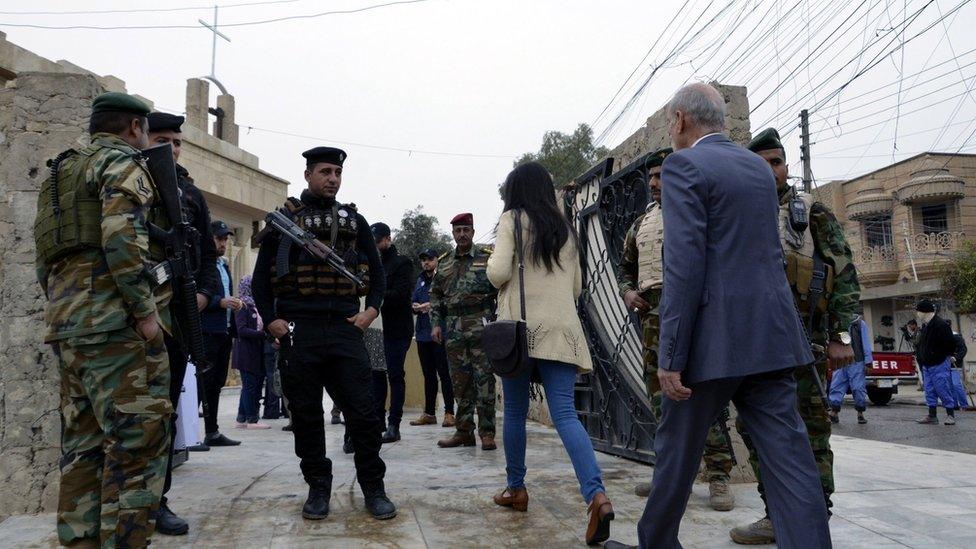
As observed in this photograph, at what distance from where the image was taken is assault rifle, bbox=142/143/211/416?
2963mm

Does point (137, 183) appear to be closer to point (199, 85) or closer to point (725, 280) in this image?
point (725, 280)

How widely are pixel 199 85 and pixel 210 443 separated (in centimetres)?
1332

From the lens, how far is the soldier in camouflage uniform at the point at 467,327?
5.81m

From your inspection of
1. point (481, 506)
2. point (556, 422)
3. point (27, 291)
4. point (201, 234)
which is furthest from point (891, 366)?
point (27, 291)

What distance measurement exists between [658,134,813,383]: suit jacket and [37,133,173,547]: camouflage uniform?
1.88 meters

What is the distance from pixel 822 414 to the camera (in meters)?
3.05

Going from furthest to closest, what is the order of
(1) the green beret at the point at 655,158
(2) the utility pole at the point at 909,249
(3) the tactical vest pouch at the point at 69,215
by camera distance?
(2) the utility pole at the point at 909,249, (1) the green beret at the point at 655,158, (3) the tactical vest pouch at the point at 69,215

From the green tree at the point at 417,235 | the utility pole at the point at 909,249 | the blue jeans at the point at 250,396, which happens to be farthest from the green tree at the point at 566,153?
the blue jeans at the point at 250,396

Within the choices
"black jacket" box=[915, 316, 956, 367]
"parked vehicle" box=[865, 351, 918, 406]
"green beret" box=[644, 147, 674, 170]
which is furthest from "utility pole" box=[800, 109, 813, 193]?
"green beret" box=[644, 147, 674, 170]

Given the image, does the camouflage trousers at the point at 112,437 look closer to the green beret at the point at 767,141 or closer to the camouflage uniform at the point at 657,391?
the camouflage uniform at the point at 657,391

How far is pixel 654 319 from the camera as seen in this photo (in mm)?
3664

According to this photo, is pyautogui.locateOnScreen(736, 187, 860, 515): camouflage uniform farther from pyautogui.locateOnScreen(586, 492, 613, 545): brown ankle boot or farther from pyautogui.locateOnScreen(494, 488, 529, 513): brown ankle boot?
pyautogui.locateOnScreen(494, 488, 529, 513): brown ankle boot

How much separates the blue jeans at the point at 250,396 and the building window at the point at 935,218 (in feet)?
92.6

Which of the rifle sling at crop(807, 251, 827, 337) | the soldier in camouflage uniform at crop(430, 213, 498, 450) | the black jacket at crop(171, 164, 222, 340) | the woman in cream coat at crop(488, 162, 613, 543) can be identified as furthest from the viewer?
the soldier in camouflage uniform at crop(430, 213, 498, 450)
